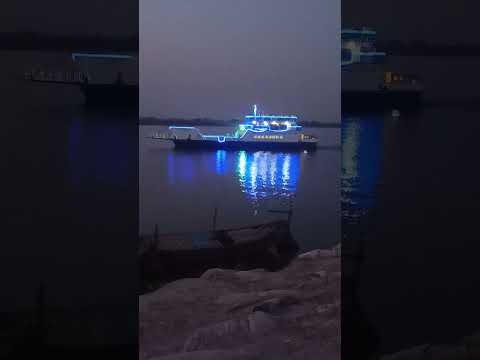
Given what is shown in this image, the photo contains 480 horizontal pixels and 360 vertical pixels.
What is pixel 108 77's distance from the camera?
2.65 meters

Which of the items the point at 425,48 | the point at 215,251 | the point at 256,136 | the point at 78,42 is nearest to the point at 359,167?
the point at 256,136

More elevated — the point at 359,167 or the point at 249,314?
the point at 359,167

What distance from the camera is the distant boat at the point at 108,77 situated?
104 inches

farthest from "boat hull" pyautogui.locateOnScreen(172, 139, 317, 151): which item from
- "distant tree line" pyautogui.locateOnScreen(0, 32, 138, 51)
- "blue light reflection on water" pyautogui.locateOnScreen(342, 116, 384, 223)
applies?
"distant tree line" pyautogui.locateOnScreen(0, 32, 138, 51)

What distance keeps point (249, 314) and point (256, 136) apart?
809mm

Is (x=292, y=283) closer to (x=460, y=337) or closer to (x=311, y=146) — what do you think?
(x=311, y=146)

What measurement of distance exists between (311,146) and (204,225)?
2.01 ft

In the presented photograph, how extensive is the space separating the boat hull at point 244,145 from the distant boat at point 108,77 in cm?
29

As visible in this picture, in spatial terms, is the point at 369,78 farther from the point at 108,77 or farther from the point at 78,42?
the point at 78,42

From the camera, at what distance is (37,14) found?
2588 millimetres

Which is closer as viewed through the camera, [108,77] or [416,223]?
[108,77]

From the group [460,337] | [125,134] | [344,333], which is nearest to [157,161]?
[125,134]

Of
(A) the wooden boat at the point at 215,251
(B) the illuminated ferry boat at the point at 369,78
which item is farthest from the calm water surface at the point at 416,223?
(A) the wooden boat at the point at 215,251

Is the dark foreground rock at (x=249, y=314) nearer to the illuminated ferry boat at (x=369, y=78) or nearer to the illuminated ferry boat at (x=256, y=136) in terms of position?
the illuminated ferry boat at (x=256, y=136)
